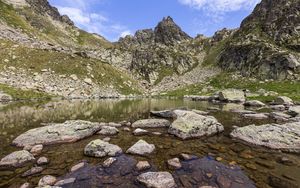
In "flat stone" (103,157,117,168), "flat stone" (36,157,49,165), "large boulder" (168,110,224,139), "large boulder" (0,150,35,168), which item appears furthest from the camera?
"large boulder" (168,110,224,139)

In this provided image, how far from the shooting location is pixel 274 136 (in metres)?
19.8

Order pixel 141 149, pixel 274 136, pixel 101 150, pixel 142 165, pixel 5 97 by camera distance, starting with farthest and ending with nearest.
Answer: pixel 5 97
pixel 274 136
pixel 141 149
pixel 101 150
pixel 142 165

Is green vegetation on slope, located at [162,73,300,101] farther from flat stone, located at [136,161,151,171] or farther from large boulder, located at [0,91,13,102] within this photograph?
flat stone, located at [136,161,151,171]

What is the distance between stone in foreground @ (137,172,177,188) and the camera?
11.6m

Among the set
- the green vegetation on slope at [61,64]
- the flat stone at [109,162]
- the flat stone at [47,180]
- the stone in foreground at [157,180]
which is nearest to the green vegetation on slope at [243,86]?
the green vegetation on slope at [61,64]

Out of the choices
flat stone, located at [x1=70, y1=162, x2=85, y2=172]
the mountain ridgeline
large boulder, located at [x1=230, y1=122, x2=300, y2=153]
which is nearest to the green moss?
the mountain ridgeline

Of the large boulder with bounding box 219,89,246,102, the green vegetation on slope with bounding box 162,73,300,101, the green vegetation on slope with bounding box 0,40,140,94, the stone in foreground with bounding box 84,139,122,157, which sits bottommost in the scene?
the stone in foreground with bounding box 84,139,122,157

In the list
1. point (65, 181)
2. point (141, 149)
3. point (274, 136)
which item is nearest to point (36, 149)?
point (65, 181)

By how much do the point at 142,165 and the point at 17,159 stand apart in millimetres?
7679

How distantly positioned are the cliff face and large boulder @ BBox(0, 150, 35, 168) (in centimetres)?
10431

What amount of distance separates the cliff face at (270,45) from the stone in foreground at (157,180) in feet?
334

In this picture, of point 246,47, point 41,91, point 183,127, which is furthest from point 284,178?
point 246,47

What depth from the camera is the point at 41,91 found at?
255ft

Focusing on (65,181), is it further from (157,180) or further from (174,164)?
(174,164)
